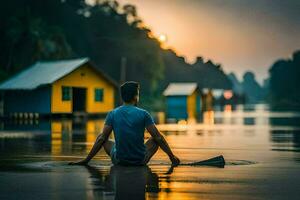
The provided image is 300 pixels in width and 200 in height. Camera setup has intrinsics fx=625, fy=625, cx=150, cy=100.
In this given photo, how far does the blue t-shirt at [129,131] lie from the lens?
9195mm

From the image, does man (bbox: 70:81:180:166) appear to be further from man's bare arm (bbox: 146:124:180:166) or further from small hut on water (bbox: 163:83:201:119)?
small hut on water (bbox: 163:83:201:119)

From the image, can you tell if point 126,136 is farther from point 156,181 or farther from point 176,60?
point 176,60

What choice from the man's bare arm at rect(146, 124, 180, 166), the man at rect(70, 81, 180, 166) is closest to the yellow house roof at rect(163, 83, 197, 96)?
the man's bare arm at rect(146, 124, 180, 166)

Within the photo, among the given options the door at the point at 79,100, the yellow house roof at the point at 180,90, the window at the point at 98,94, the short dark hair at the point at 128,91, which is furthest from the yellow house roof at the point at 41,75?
the short dark hair at the point at 128,91

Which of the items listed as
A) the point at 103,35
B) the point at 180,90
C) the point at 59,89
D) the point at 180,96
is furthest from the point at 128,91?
the point at 103,35

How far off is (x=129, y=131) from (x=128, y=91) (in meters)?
0.59

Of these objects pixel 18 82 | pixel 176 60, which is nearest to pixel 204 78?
pixel 176 60

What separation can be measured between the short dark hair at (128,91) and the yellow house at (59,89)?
34298 millimetres

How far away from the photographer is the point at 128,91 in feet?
30.2

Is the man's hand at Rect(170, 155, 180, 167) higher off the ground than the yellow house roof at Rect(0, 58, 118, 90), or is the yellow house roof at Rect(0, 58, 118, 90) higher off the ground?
the yellow house roof at Rect(0, 58, 118, 90)

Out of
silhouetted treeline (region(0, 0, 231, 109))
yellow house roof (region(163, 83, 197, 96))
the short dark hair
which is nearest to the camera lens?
the short dark hair

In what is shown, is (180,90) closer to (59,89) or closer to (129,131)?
(59,89)

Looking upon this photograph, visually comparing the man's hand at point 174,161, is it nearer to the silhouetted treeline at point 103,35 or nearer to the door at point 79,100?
the door at point 79,100

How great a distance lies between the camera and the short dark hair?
9.18m
